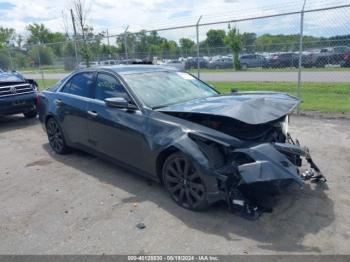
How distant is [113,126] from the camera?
4652 millimetres

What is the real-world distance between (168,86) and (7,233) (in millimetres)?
2724

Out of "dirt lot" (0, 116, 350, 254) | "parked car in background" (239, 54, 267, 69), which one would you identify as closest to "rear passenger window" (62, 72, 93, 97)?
"dirt lot" (0, 116, 350, 254)

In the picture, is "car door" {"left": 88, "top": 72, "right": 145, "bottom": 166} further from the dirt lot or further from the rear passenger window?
the dirt lot

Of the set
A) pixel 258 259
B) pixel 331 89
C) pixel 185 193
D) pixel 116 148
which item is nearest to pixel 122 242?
pixel 185 193

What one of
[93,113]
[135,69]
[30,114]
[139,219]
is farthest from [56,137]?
[30,114]

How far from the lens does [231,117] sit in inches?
141

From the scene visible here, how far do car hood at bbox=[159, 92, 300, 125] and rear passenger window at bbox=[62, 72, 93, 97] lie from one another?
1674mm

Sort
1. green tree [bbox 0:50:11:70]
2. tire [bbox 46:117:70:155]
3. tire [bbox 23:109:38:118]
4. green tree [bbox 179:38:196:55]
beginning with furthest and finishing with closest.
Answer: green tree [bbox 0:50:11:70]
green tree [bbox 179:38:196:55]
tire [bbox 23:109:38:118]
tire [bbox 46:117:70:155]

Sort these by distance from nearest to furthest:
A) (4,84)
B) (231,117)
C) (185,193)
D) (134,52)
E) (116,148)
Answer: (231,117)
(185,193)
(116,148)
(4,84)
(134,52)

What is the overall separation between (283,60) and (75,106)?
428 inches

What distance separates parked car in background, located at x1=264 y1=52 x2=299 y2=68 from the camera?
13.9 metres

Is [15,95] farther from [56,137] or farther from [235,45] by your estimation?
[235,45]

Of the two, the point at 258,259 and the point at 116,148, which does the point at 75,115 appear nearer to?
the point at 116,148

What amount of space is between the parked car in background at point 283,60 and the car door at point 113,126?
10.6 metres
